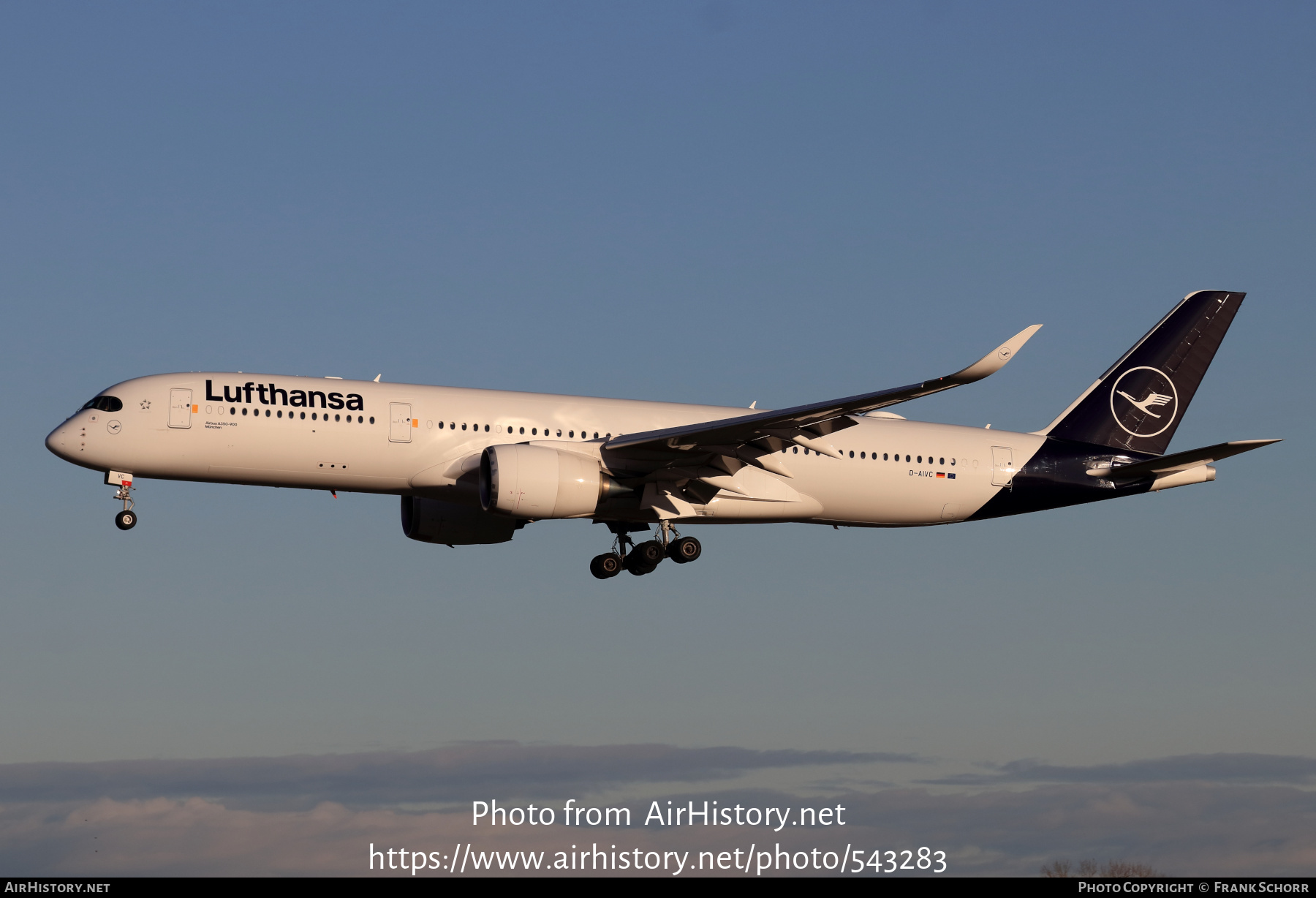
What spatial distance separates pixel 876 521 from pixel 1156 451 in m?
9.34

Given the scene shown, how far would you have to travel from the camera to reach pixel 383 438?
40.0m

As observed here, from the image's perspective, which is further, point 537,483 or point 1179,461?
point 1179,461

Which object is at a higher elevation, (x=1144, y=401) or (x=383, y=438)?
(x=1144, y=401)

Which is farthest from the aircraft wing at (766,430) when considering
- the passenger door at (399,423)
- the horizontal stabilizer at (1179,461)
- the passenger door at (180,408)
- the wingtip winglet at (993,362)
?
the passenger door at (180,408)

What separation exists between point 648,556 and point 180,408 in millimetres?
12548

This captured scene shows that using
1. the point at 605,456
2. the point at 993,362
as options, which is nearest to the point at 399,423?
the point at 605,456

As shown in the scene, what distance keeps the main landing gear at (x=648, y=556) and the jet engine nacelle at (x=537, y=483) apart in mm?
3380

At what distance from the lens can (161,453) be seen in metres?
39.6

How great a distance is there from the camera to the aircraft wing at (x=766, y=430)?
117ft

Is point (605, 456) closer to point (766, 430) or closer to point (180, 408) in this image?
point (766, 430)

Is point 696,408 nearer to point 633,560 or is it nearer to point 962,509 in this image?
point 633,560

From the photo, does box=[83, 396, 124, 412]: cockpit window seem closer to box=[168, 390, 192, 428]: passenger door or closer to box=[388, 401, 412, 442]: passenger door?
box=[168, 390, 192, 428]: passenger door

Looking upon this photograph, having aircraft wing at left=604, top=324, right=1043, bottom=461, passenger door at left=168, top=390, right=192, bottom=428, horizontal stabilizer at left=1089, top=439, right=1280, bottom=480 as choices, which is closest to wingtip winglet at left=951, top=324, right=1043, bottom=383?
aircraft wing at left=604, top=324, right=1043, bottom=461
